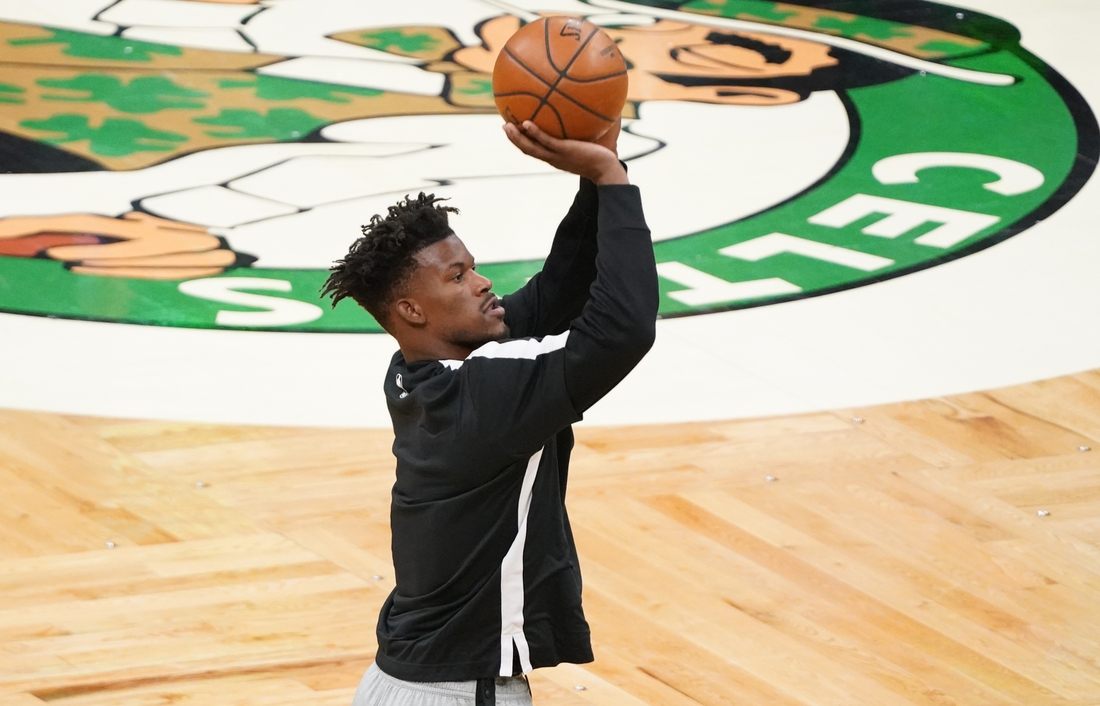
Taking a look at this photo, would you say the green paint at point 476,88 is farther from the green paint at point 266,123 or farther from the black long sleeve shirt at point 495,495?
the black long sleeve shirt at point 495,495

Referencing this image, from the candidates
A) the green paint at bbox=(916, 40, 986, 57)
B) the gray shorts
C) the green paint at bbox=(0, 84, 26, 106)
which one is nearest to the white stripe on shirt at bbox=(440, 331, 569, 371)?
the gray shorts

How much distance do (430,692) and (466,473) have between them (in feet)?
1.18

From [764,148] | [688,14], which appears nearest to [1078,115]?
[764,148]

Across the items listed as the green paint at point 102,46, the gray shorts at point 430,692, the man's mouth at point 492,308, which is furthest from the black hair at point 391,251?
the green paint at point 102,46

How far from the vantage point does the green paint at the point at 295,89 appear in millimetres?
7691

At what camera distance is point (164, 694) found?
3.43 meters

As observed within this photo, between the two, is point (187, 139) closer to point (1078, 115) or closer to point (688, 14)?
point (688, 14)

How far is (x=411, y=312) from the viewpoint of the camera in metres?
2.31

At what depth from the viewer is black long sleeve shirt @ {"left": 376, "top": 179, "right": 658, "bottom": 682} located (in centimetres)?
210

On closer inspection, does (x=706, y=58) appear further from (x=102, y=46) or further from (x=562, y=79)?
(x=562, y=79)

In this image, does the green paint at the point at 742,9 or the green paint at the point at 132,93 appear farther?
the green paint at the point at 742,9

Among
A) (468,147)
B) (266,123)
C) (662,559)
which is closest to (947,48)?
(468,147)

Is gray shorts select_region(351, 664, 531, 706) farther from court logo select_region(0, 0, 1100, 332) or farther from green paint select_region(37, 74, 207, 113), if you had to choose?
green paint select_region(37, 74, 207, 113)

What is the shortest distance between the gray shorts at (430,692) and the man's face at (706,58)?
5718 mm
